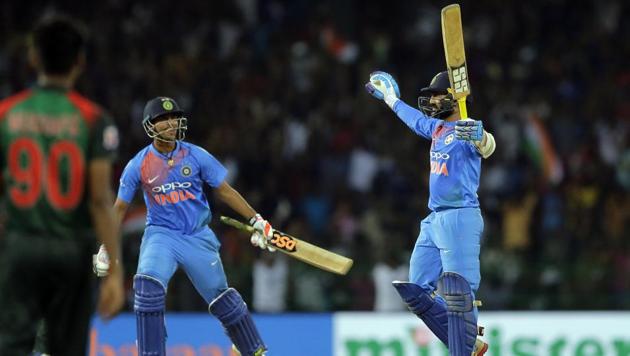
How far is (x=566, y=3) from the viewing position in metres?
19.0

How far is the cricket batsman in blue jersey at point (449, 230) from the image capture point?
8781mm

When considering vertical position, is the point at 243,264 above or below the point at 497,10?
below

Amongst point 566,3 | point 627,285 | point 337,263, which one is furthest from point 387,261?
point 566,3

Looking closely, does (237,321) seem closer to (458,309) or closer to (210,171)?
(210,171)

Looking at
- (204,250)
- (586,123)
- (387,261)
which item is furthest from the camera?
(586,123)

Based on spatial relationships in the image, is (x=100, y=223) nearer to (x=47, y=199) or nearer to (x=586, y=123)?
(x=47, y=199)

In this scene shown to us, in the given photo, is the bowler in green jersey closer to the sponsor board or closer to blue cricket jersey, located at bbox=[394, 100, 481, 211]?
blue cricket jersey, located at bbox=[394, 100, 481, 211]

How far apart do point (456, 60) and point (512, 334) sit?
4.25 meters

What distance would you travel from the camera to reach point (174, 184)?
906 cm

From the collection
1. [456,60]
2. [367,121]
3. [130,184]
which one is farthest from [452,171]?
[367,121]

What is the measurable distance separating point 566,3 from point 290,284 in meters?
6.74

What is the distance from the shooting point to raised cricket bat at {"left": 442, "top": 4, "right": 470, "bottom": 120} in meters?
8.91

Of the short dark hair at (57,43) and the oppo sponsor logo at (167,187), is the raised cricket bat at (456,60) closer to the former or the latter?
the oppo sponsor logo at (167,187)

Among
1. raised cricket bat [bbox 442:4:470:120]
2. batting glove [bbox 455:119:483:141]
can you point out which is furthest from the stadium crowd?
batting glove [bbox 455:119:483:141]
